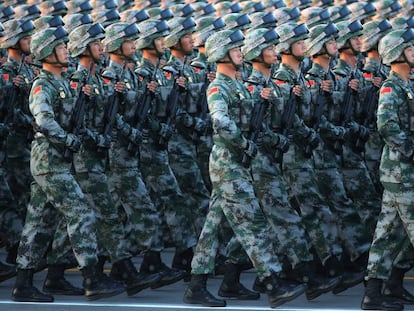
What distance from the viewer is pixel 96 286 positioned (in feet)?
46.3

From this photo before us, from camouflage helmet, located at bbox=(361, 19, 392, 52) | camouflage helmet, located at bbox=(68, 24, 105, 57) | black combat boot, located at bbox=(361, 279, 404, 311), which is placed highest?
camouflage helmet, located at bbox=(68, 24, 105, 57)

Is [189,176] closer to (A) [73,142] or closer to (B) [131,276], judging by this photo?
(B) [131,276]

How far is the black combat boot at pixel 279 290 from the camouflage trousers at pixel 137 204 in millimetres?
1744

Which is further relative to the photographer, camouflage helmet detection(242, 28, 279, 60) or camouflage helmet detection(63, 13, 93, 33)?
camouflage helmet detection(63, 13, 93, 33)

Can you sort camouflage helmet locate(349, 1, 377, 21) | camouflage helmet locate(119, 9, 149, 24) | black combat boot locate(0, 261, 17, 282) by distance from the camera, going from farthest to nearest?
camouflage helmet locate(349, 1, 377, 21) < camouflage helmet locate(119, 9, 149, 24) < black combat boot locate(0, 261, 17, 282)

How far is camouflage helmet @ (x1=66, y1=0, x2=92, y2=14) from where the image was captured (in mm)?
18938

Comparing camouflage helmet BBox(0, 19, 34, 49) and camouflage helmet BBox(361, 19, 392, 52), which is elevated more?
camouflage helmet BBox(0, 19, 34, 49)

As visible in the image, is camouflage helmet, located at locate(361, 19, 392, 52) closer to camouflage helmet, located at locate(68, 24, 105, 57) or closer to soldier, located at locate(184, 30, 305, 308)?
soldier, located at locate(184, 30, 305, 308)

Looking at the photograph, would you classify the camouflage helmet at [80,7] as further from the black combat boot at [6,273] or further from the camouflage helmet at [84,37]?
the black combat boot at [6,273]

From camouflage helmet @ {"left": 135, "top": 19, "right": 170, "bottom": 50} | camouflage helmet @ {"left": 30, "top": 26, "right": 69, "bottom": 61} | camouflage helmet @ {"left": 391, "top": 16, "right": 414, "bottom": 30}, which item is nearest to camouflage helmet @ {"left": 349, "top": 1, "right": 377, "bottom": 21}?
camouflage helmet @ {"left": 391, "top": 16, "right": 414, "bottom": 30}

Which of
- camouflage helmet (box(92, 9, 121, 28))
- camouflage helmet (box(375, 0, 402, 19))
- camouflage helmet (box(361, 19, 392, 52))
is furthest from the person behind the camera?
camouflage helmet (box(375, 0, 402, 19))

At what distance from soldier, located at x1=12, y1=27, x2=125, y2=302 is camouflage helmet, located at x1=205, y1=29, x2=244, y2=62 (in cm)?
118

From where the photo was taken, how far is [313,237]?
14773mm

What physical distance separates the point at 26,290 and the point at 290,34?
3.06 m
